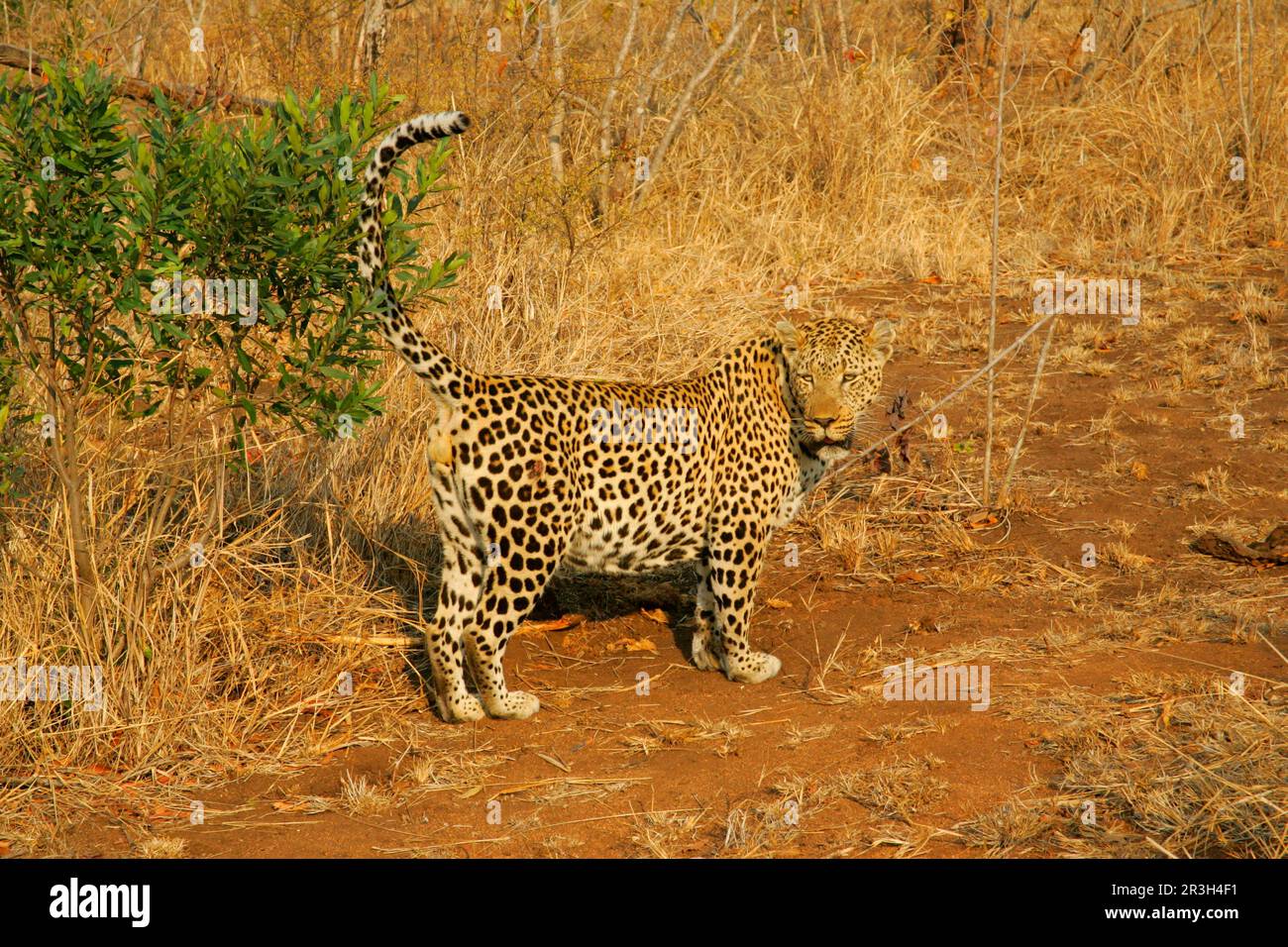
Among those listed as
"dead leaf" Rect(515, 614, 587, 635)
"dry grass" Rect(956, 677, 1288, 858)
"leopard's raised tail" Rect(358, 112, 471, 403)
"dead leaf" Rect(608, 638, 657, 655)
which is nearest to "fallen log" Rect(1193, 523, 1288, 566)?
"dry grass" Rect(956, 677, 1288, 858)

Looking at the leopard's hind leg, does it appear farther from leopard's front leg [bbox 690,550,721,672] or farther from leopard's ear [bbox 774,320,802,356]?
leopard's ear [bbox 774,320,802,356]

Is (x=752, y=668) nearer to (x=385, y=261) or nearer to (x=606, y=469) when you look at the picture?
(x=606, y=469)

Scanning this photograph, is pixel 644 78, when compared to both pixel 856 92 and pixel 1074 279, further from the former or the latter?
pixel 1074 279

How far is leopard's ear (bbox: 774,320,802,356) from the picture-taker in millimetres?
6699

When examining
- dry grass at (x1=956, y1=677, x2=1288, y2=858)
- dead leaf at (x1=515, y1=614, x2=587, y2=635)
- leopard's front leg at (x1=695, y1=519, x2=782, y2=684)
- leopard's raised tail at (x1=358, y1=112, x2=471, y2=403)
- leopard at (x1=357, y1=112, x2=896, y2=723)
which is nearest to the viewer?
dry grass at (x1=956, y1=677, x2=1288, y2=858)

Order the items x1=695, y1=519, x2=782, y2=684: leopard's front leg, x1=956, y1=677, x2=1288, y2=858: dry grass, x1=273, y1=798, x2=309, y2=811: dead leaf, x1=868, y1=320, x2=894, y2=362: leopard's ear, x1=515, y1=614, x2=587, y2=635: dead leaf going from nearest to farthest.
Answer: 1. x1=956, y1=677, x2=1288, y2=858: dry grass
2. x1=273, y1=798, x2=309, y2=811: dead leaf
3. x1=695, y1=519, x2=782, y2=684: leopard's front leg
4. x1=868, y1=320, x2=894, y2=362: leopard's ear
5. x1=515, y1=614, x2=587, y2=635: dead leaf

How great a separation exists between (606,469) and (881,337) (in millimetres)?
1627

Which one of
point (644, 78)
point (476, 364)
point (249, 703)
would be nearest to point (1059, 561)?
point (476, 364)

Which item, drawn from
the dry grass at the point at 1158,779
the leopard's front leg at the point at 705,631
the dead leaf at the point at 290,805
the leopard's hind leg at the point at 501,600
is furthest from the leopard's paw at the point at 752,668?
the dead leaf at the point at 290,805

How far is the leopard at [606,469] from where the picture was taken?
228 inches

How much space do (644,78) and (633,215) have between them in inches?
56.1

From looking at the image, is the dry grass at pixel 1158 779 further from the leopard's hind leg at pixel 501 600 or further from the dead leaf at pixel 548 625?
the dead leaf at pixel 548 625

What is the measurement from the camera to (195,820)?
5402 millimetres

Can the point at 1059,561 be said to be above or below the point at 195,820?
above
